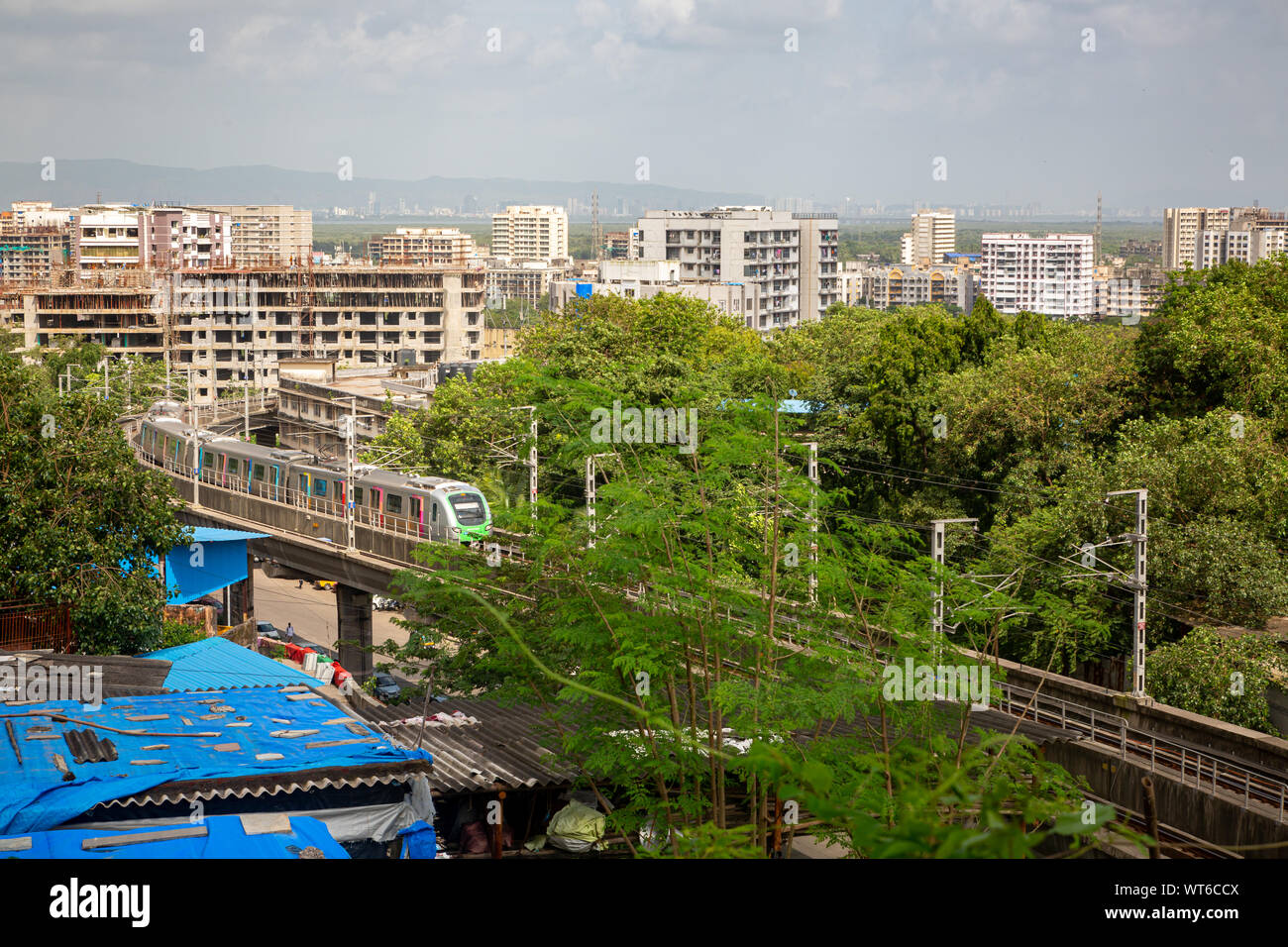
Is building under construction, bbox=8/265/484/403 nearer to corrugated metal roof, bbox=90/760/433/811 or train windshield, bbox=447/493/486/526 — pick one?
train windshield, bbox=447/493/486/526

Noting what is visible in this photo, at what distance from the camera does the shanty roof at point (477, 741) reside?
43.4ft

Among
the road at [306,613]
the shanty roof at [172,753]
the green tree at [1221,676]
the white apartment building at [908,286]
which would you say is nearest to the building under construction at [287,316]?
the road at [306,613]

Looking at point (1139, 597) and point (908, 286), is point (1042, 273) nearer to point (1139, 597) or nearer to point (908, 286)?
point (908, 286)

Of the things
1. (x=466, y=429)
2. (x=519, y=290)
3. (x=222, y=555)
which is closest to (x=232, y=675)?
(x=222, y=555)

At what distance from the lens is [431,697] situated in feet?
56.1

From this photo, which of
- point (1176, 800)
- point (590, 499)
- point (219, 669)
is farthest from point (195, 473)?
point (1176, 800)

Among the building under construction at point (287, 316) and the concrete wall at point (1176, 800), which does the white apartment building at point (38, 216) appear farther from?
the concrete wall at point (1176, 800)

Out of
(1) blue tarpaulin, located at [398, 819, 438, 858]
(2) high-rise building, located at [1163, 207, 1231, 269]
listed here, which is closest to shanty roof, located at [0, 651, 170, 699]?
(1) blue tarpaulin, located at [398, 819, 438, 858]

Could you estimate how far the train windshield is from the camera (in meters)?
25.5

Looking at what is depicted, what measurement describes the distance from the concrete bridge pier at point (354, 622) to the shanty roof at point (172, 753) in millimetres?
15029

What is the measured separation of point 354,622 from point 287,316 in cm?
5831

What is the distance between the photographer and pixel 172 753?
10.3 metres

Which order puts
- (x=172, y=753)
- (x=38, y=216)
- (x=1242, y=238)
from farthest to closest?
1. (x=38, y=216)
2. (x=1242, y=238)
3. (x=172, y=753)
